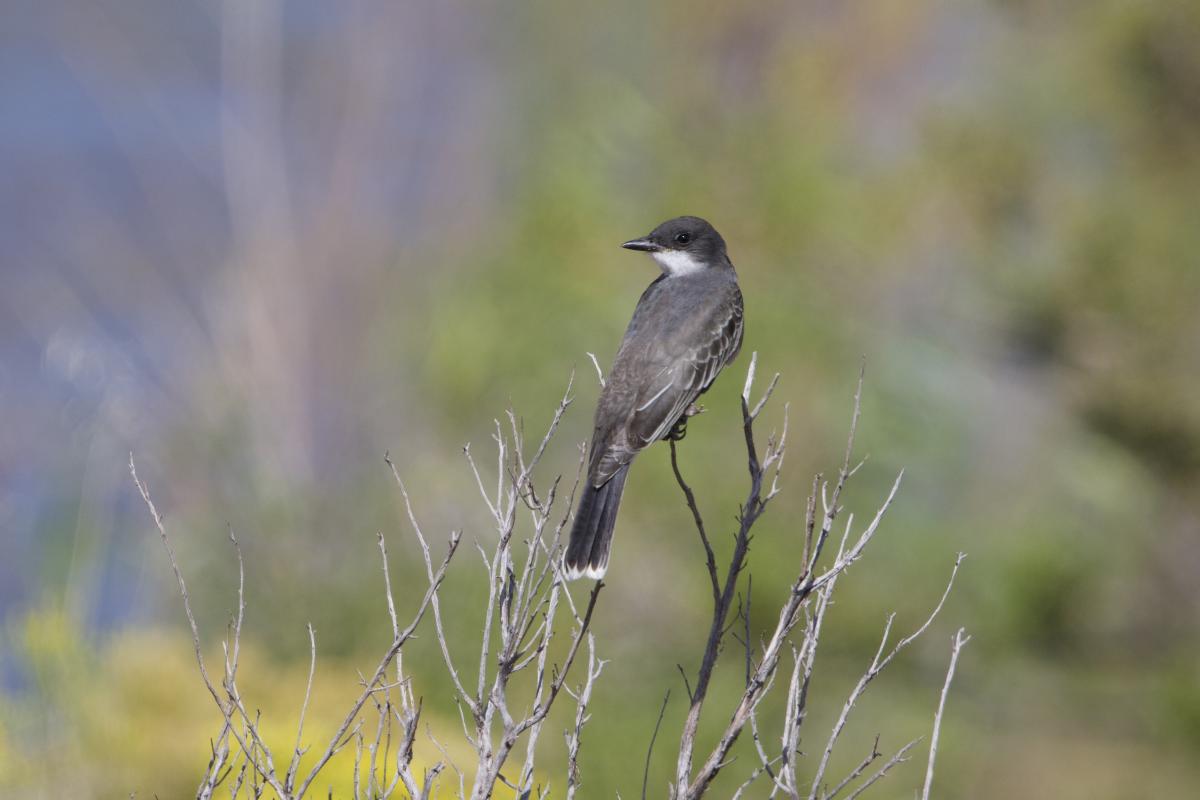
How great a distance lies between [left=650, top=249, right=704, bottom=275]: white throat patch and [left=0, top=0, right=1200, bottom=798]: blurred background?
7.45 feet

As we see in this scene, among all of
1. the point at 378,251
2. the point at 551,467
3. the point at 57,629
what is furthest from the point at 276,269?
the point at 57,629

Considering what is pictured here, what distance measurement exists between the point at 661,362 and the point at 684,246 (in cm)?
55

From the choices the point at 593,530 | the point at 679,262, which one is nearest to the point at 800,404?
the point at 679,262

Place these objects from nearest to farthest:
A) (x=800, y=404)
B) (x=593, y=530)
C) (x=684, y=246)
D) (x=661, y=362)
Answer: (x=593, y=530) < (x=661, y=362) < (x=684, y=246) < (x=800, y=404)

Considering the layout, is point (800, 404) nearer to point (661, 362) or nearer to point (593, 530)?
point (661, 362)

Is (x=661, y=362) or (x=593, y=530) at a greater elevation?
(x=661, y=362)

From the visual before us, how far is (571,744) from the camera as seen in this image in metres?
2.54

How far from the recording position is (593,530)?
11.6ft

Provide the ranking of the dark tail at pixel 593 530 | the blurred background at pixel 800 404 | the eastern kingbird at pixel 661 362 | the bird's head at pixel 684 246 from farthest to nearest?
1. the blurred background at pixel 800 404
2. the bird's head at pixel 684 246
3. the eastern kingbird at pixel 661 362
4. the dark tail at pixel 593 530

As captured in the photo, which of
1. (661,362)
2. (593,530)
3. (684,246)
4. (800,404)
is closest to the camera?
(593,530)

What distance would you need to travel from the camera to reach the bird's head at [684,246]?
441cm

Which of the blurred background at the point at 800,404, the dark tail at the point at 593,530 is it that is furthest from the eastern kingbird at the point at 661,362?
the blurred background at the point at 800,404

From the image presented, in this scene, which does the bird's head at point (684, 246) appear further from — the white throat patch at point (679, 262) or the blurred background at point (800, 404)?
the blurred background at point (800, 404)

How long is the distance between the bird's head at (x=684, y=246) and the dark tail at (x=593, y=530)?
3.05ft
